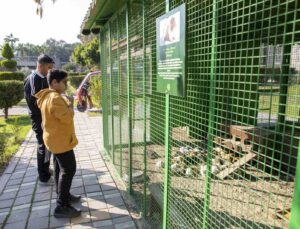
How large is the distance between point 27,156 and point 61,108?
12.4 ft

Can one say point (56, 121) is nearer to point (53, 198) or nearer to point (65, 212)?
point (65, 212)

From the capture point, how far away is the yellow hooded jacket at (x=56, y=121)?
3.37 metres

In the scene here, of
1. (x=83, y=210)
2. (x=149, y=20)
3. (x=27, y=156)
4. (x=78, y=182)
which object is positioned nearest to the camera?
(x=149, y=20)

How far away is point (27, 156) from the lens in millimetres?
6559

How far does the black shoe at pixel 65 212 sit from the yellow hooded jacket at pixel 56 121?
82 centimetres

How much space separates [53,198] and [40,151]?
832 mm

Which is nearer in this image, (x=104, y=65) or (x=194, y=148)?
(x=194, y=148)

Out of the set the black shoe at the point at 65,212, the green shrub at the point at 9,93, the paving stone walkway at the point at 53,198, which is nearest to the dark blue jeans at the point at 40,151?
the paving stone walkway at the point at 53,198

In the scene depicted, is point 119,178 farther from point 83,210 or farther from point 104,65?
point 104,65

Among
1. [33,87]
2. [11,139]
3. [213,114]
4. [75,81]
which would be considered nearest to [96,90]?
[11,139]

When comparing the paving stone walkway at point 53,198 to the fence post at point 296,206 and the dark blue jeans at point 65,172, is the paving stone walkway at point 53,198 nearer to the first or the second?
the dark blue jeans at point 65,172

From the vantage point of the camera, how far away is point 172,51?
2.12 meters

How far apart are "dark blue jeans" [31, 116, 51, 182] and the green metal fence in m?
1.27

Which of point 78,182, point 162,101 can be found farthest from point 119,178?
point 162,101
